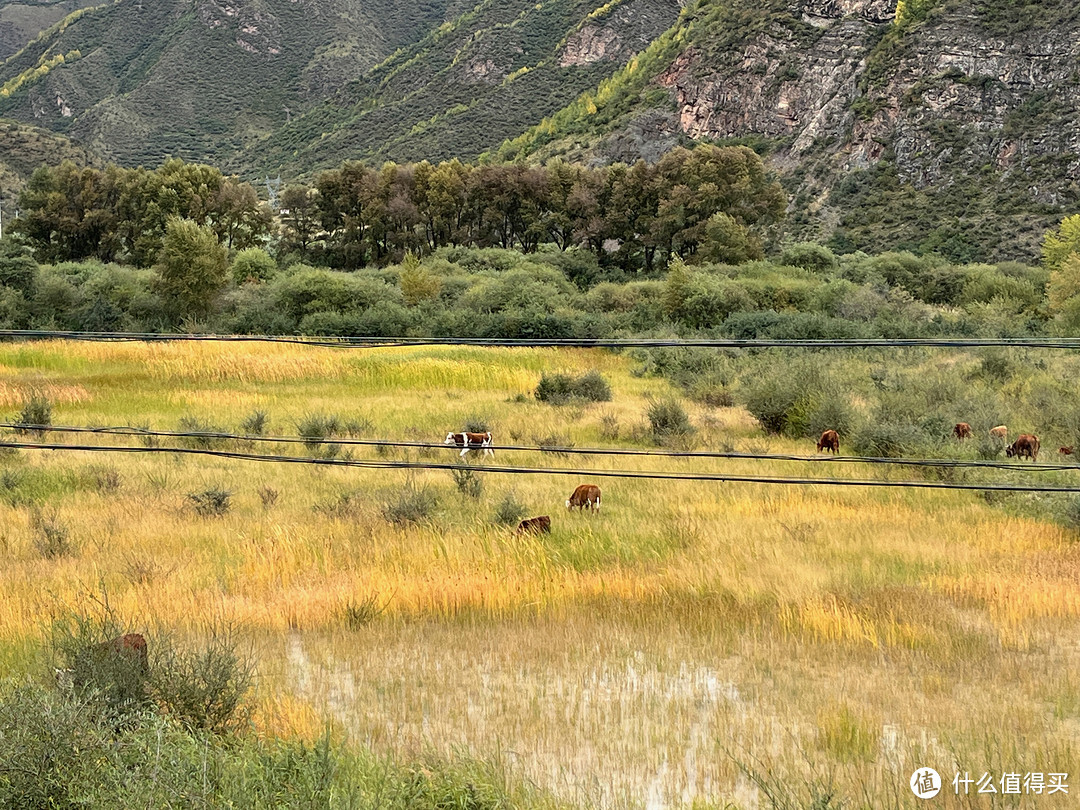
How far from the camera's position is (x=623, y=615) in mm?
8742

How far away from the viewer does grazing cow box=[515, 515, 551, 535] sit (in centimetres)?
1123

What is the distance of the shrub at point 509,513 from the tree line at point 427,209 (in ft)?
153

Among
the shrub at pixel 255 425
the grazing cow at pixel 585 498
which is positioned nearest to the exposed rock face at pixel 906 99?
the shrub at pixel 255 425

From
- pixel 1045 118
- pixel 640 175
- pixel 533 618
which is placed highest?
pixel 1045 118

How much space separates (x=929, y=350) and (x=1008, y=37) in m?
59.1

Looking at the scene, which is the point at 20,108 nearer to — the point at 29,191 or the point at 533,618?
the point at 29,191

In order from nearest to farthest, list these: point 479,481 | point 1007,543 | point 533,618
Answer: point 533,618 < point 1007,543 < point 479,481

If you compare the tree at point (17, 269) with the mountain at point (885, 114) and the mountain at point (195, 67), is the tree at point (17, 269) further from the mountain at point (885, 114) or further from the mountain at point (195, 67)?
the mountain at point (195, 67)

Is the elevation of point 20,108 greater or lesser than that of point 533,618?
greater

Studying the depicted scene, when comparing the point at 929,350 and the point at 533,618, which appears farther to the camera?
the point at 929,350

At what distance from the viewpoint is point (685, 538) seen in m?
11.3

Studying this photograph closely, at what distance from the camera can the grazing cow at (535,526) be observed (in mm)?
11227

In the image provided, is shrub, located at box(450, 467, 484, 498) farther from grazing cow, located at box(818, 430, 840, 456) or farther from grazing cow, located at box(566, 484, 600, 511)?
grazing cow, located at box(818, 430, 840, 456)

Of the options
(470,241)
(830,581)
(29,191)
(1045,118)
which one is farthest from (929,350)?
(29,191)
